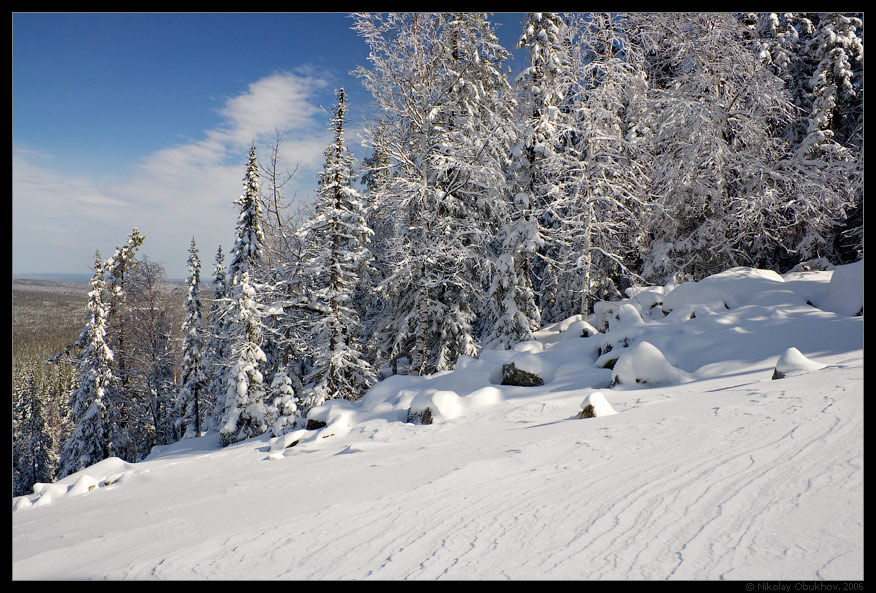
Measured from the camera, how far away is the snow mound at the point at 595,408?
17.8ft

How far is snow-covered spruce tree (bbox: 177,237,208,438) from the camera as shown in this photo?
2062 centimetres

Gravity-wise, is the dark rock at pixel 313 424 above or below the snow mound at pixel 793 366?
below

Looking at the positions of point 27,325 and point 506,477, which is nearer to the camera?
point 506,477

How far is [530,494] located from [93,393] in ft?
69.5

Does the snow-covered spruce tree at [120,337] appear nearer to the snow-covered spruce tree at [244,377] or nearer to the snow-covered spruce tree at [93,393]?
the snow-covered spruce tree at [93,393]

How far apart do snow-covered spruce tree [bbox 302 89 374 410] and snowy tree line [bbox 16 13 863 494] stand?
70 mm

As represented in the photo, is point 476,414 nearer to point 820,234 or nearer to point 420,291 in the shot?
point 420,291

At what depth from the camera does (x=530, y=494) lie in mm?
3211

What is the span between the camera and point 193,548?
285cm

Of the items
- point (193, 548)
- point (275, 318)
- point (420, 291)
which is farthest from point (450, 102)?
point (193, 548)

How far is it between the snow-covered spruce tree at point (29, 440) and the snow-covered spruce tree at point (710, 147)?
143 ft

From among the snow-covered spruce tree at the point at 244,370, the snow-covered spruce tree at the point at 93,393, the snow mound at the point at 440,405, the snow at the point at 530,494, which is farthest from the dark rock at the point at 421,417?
the snow-covered spruce tree at the point at 93,393

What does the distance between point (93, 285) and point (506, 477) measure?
21114mm

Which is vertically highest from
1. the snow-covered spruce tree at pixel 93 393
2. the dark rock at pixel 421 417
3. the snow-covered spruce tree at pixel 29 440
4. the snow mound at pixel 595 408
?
the snow mound at pixel 595 408
